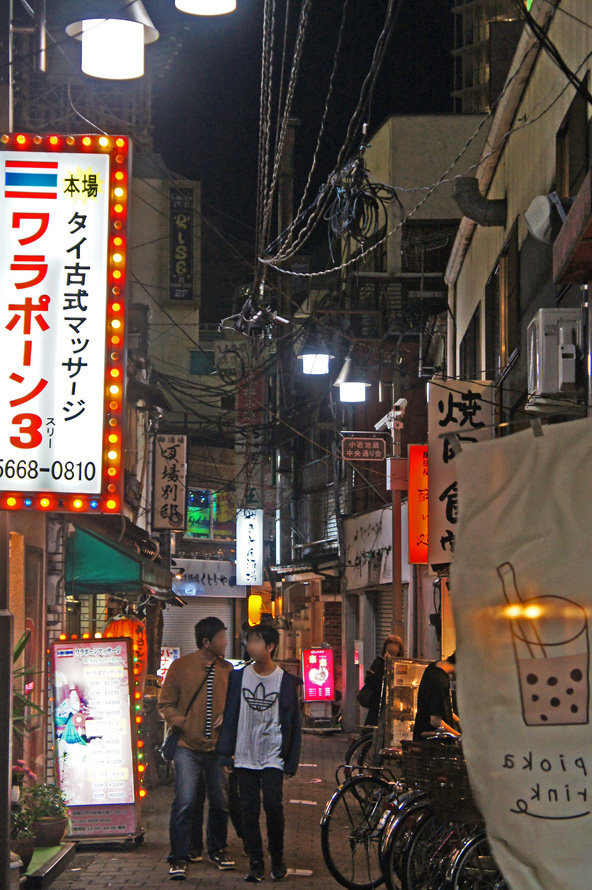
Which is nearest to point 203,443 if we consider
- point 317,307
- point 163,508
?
point 163,508

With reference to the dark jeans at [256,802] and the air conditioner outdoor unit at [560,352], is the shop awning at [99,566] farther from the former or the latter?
the air conditioner outdoor unit at [560,352]

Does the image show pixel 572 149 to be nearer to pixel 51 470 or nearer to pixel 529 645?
pixel 51 470

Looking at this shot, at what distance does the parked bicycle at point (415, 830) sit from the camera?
8.62 meters

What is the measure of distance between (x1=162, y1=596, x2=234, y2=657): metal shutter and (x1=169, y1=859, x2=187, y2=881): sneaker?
3649 centimetres

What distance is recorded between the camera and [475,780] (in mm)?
3871

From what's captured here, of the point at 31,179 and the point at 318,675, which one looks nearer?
the point at 31,179

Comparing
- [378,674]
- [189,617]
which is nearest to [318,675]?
[378,674]

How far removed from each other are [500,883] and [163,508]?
901 inches

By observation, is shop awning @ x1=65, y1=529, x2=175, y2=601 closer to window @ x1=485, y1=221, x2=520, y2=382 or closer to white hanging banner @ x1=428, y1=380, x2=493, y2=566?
white hanging banner @ x1=428, y1=380, x2=493, y2=566

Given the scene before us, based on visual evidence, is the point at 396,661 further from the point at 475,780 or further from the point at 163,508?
the point at 163,508

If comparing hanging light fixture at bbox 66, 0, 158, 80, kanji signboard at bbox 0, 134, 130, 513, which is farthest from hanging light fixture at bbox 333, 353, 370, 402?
kanji signboard at bbox 0, 134, 130, 513

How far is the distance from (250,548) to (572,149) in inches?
1280

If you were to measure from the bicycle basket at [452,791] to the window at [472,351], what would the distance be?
30.6 feet

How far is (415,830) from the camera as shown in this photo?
9.48 meters
